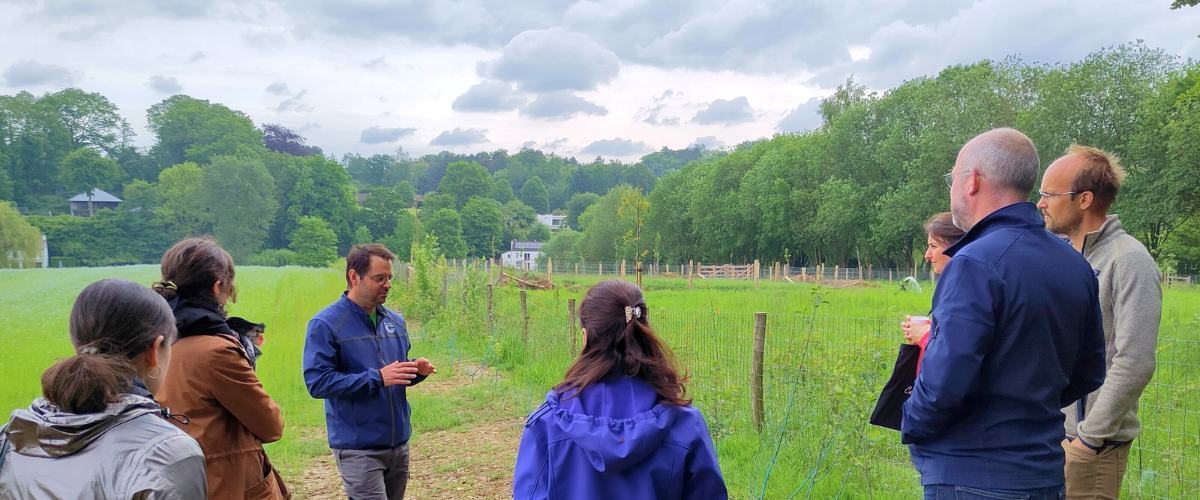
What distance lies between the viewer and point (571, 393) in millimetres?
1798

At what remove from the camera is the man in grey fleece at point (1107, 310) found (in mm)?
2377

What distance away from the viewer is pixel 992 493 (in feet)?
6.13

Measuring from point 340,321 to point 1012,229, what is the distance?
2968 millimetres

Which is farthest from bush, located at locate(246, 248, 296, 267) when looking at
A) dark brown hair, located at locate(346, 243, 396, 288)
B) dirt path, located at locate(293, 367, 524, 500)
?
dark brown hair, located at locate(346, 243, 396, 288)

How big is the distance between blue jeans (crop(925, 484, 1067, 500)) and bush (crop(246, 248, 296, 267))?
24276 millimetres

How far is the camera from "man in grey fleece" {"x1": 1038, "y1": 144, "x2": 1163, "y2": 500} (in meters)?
2.38

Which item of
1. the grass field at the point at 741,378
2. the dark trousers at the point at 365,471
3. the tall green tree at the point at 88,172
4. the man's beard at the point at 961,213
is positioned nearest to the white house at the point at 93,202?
the tall green tree at the point at 88,172

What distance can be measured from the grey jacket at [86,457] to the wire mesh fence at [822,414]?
6.67ft

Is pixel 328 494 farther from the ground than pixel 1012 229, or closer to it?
closer to it

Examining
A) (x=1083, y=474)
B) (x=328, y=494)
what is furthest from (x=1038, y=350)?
(x=328, y=494)

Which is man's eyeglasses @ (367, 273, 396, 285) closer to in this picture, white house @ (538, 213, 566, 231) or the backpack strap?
the backpack strap

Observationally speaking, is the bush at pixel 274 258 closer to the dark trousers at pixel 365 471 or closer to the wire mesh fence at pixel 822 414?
the wire mesh fence at pixel 822 414

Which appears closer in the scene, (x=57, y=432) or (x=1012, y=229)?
(x=57, y=432)

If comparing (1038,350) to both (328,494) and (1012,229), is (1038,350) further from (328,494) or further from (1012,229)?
(328,494)
